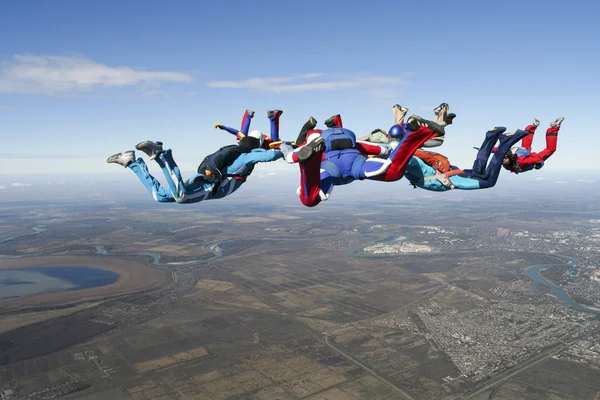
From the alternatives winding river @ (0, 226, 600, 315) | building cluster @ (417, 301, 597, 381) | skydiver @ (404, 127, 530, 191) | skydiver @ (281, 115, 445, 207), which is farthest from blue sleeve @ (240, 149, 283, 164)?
winding river @ (0, 226, 600, 315)

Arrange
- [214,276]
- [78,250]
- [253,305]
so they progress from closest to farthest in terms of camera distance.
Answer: [253,305]
[214,276]
[78,250]

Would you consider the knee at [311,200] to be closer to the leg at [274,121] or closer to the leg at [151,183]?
the leg at [274,121]

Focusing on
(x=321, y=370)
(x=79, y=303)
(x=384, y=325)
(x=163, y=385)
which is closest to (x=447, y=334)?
(x=384, y=325)

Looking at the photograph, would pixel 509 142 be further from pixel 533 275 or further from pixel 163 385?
pixel 533 275

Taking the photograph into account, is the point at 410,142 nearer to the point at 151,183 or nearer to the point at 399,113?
the point at 399,113

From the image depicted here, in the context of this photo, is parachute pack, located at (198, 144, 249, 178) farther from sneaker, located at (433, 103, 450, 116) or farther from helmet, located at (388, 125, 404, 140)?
sneaker, located at (433, 103, 450, 116)

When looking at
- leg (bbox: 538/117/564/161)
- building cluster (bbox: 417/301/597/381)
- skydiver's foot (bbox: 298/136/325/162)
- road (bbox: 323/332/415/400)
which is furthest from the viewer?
building cluster (bbox: 417/301/597/381)

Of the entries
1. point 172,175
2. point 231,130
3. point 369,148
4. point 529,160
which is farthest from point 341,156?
point 529,160
